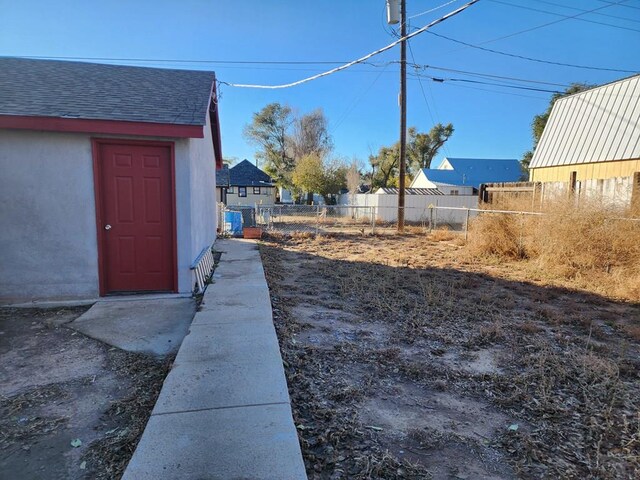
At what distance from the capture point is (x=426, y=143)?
152 ft

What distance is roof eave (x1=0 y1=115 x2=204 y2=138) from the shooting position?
5156 millimetres

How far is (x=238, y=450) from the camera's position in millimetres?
2277

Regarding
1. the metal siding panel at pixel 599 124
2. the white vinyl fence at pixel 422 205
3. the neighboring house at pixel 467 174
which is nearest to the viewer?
the metal siding panel at pixel 599 124

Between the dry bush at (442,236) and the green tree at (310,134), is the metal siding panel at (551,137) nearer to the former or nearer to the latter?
the dry bush at (442,236)

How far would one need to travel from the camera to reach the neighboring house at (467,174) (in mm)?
34156

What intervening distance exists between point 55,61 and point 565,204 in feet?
37.3

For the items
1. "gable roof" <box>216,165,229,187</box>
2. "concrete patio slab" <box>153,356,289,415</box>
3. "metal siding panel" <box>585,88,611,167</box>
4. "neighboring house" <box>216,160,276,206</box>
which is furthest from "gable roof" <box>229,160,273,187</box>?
"concrete patio slab" <box>153,356,289,415</box>

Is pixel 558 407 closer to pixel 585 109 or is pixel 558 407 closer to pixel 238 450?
pixel 238 450

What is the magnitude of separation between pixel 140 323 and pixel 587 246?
8.45 metres

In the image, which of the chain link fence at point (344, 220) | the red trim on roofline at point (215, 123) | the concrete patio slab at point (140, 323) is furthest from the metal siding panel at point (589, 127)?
the concrete patio slab at point (140, 323)

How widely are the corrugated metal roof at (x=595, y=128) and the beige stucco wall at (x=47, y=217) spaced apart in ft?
38.6

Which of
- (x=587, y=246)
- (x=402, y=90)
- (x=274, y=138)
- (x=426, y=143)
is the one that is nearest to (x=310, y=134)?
(x=274, y=138)

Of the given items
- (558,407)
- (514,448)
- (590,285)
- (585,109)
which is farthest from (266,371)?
(585,109)

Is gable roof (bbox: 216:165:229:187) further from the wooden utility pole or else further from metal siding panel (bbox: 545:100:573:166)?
metal siding panel (bbox: 545:100:573:166)
